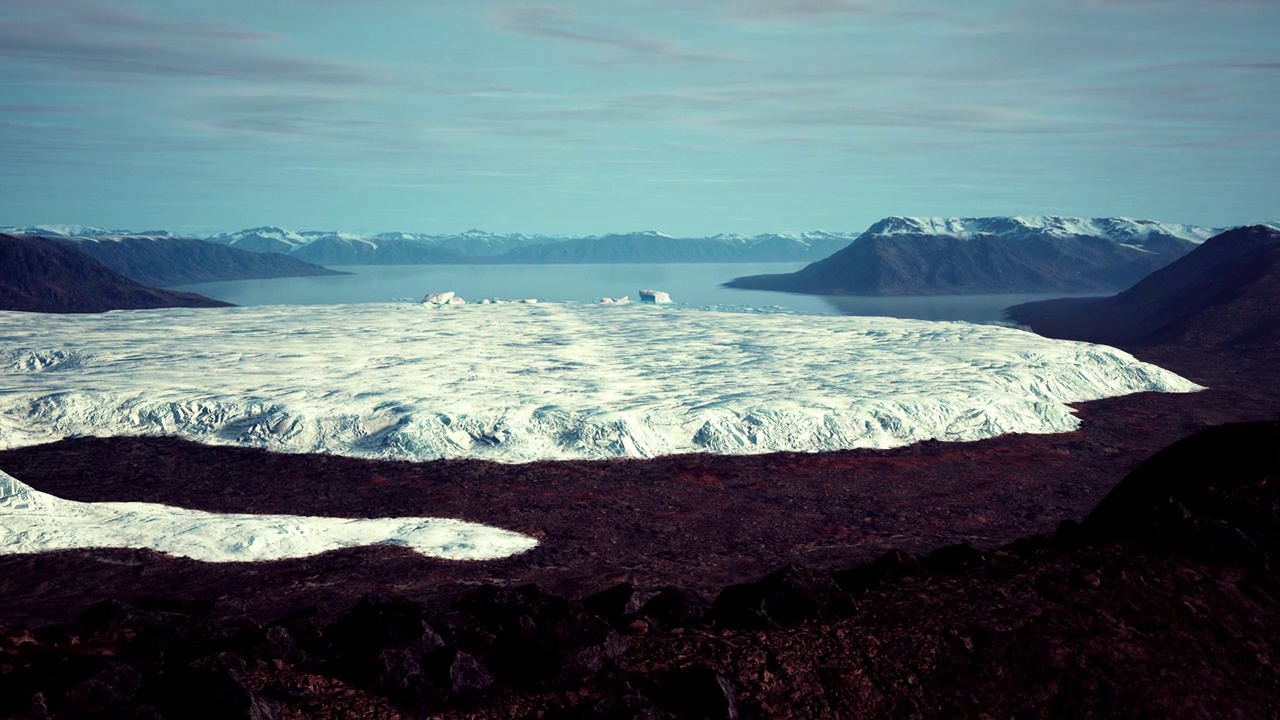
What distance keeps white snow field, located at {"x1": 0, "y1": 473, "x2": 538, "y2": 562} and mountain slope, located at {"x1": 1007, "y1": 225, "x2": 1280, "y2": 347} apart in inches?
3203

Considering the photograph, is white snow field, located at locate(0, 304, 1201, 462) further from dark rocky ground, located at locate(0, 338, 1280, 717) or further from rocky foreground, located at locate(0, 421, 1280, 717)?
rocky foreground, located at locate(0, 421, 1280, 717)

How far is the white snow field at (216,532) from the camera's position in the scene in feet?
80.9

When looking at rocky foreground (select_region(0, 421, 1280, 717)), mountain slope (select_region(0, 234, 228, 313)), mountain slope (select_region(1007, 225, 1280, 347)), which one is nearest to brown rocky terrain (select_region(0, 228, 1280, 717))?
rocky foreground (select_region(0, 421, 1280, 717))

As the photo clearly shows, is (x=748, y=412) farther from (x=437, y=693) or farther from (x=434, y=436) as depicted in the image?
(x=437, y=693)

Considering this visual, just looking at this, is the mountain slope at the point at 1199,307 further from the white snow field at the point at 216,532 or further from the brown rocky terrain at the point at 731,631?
the brown rocky terrain at the point at 731,631

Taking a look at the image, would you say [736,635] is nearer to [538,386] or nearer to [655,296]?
[538,386]

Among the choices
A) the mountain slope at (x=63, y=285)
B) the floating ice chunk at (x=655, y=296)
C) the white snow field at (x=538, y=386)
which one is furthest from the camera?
the floating ice chunk at (x=655, y=296)

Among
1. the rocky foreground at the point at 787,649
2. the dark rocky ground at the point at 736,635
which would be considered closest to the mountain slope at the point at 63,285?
the dark rocky ground at the point at 736,635

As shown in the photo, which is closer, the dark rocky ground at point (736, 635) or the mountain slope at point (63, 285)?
the dark rocky ground at point (736, 635)

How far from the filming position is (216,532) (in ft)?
84.3

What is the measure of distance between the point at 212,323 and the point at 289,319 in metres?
6.75

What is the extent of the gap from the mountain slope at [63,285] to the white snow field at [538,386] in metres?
76.0

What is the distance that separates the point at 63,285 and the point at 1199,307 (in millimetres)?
168092

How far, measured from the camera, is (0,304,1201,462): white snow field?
39500 mm
